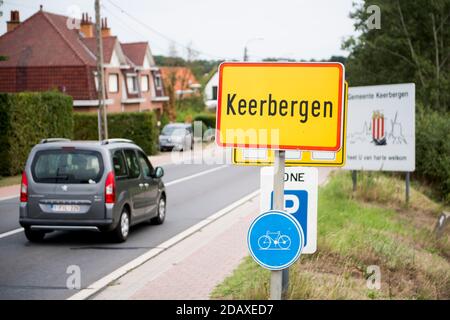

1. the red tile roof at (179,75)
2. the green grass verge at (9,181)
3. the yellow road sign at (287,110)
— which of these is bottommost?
the green grass verge at (9,181)

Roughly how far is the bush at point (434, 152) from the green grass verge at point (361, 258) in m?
→ 5.29

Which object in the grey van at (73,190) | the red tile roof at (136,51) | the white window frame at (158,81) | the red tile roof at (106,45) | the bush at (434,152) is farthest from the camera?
the white window frame at (158,81)

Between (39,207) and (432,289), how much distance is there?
21.0ft

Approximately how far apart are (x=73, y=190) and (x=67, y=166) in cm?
44

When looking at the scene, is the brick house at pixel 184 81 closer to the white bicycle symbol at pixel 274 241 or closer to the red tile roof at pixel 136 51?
the red tile roof at pixel 136 51

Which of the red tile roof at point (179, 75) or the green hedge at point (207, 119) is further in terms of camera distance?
the red tile roof at point (179, 75)

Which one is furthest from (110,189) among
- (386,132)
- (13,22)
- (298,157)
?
(13,22)

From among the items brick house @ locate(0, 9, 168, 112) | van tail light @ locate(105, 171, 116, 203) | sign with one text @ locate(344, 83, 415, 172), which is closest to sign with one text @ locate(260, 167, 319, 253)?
van tail light @ locate(105, 171, 116, 203)

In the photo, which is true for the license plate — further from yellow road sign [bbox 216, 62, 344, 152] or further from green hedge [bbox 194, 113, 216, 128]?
green hedge [bbox 194, 113, 216, 128]

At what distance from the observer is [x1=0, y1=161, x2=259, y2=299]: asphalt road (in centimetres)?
915

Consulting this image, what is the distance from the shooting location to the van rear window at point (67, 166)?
11.9m

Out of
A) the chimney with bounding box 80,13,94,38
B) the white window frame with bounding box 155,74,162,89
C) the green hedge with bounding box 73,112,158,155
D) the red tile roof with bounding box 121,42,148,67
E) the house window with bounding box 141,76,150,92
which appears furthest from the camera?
the white window frame with bounding box 155,74,162,89

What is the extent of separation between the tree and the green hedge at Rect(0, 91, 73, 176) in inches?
614

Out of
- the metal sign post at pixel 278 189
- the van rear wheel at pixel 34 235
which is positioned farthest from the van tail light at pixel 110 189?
the metal sign post at pixel 278 189
